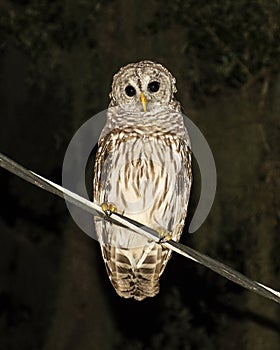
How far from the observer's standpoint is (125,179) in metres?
4.95

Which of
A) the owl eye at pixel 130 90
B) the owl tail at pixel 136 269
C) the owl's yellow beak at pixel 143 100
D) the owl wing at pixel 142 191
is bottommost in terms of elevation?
the owl tail at pixel 136 269

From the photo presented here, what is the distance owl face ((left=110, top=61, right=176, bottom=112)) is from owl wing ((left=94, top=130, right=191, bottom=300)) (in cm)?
16

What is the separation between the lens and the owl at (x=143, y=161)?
4.91 meters

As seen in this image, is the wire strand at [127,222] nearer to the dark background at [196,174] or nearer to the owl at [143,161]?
the owl at [143,161]

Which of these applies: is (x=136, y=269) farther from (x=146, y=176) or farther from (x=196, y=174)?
(x=196, y=174)

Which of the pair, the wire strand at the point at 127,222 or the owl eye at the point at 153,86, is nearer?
the wire strand at the point at 127,222

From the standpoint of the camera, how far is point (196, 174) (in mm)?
7371

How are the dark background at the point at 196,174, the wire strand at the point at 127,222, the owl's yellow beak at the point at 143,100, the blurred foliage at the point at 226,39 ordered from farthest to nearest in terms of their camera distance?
the dark background at the point at 196,174 → the blurred foliage at the point at 226,39 → the owl's yellow beak at the point at 143,100 → the wire strand at the point at 127,222

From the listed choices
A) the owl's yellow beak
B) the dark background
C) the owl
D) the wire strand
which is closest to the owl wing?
the owl

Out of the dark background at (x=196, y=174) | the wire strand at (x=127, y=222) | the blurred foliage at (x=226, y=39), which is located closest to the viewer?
the wire strand at (x=127, y=222)

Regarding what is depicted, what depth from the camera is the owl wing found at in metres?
4.91

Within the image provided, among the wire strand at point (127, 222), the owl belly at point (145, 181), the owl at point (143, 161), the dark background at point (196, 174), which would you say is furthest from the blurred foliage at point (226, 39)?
the wire strand at point (127, 222)

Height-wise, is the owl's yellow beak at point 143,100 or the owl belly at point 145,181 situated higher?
the owl's yellow beak at point 143,100

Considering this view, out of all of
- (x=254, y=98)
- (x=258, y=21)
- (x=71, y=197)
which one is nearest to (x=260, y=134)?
(x=254, y=98)
